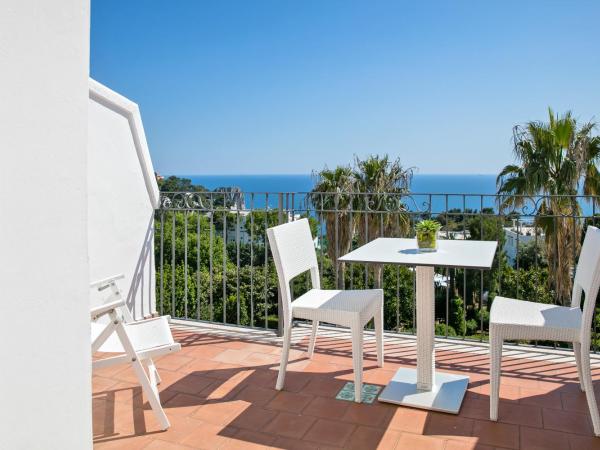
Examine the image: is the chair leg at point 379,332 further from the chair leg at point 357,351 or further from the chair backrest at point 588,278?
the chair backrest at point 588,278

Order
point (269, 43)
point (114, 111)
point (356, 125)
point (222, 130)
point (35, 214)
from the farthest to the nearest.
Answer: point (356, 125), point (222, 130), point (269, 43), point (114, 111), point (35, 214)

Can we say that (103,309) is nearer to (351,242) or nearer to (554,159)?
(351,242)

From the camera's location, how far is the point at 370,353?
3523 millimetres

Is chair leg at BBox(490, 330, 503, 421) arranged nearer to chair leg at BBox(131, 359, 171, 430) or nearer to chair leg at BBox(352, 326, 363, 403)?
chair leg at BBox(352, 326, 363, 403)

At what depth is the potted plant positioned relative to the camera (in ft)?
9.70

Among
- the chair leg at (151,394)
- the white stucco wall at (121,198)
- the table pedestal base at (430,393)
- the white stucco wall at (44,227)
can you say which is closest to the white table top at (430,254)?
the table pedestal base at (430,393)

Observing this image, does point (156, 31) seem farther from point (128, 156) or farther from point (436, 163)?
point (436, 163)

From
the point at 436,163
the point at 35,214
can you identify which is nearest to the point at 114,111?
the point at 35,214

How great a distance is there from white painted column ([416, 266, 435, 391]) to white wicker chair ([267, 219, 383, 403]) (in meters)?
0.29

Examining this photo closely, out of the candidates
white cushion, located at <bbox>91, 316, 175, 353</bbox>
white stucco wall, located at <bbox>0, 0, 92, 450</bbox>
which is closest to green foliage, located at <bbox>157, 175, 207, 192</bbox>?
white cushion, located at <bbox>91, 316, 175, 353</bbox>

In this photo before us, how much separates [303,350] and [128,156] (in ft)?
6.60

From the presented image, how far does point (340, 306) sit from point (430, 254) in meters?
0.57

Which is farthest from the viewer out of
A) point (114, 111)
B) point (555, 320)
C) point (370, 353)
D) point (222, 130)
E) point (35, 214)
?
point (222, 130)

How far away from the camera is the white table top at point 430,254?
256cm
